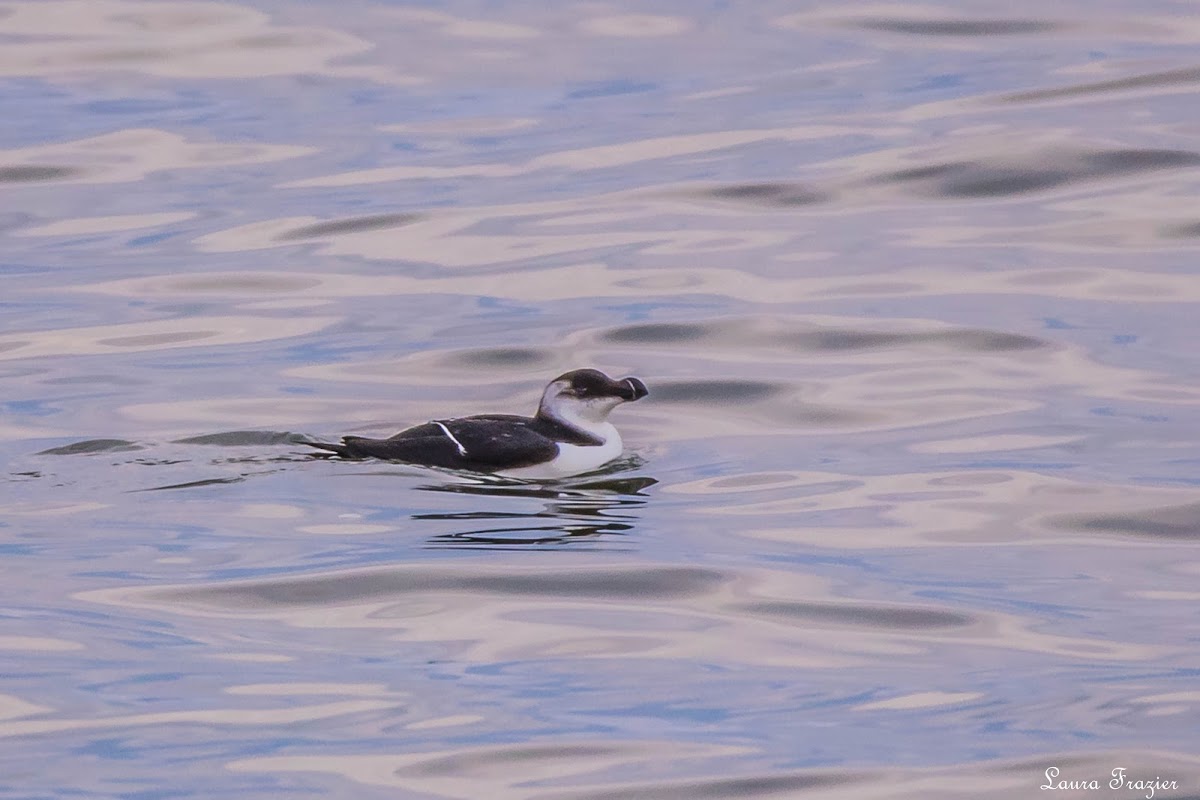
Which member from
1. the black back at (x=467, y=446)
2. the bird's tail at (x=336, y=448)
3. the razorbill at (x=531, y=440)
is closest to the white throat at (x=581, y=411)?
the razorbill at (x=531, y=440)

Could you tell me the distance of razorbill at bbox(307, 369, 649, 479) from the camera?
11.4m

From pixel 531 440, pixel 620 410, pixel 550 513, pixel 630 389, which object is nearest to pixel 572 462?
pixel 531 440

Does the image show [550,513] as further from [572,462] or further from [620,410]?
[620,410]

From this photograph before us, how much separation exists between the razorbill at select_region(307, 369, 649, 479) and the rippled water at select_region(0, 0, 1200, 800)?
173 mm

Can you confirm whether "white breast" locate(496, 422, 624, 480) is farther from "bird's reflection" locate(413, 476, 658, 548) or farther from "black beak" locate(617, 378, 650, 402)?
"black beak" locate(617, 378, 650, 402)

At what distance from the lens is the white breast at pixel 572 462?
11.6 metres

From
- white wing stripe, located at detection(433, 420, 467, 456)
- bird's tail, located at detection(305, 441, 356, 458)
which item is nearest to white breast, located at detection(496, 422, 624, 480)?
white wing stripe, located at detection(433, 420, 467, 456)

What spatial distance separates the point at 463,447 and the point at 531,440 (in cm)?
42

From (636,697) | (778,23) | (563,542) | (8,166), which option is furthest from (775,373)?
(778,23)

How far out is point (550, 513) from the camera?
10688mm

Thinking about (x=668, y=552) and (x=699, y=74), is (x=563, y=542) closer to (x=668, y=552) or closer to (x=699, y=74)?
(x=668, y=552)

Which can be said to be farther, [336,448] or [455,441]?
[336,448]

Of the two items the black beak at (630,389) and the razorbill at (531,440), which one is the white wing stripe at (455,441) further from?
the black beak at (630,389)

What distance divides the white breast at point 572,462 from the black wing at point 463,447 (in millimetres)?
37
